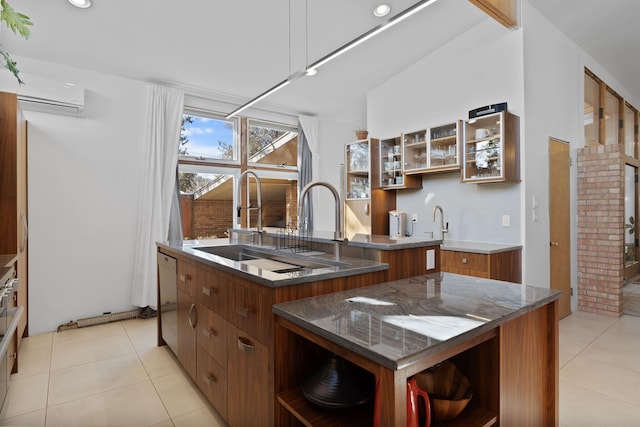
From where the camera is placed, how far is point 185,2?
2961 mm

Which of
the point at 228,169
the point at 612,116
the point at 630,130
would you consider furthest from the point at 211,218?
the point at 630,130

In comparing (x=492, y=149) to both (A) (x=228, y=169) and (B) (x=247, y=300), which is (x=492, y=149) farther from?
(A) (x=228, y=169)

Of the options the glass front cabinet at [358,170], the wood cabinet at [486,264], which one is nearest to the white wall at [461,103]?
the wood cabinet at [486,264]

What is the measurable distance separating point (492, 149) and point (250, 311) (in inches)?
117

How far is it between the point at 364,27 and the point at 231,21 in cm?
132

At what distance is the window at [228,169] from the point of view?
15.2 ft

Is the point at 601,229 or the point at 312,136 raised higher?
the point at 312,136

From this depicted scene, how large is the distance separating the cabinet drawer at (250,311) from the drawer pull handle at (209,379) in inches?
18.8

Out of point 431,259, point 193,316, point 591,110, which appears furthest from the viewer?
point 591,110

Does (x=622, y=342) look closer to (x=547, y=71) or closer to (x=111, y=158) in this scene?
(x=547, y=71)

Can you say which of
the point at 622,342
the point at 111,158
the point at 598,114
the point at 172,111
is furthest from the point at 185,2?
the point at 598,114

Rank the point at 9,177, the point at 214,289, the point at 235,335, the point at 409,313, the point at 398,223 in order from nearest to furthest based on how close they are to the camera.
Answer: the point at 409,313 → the point at 235,335 → the point at 214,289 → the point at 9,177 → the point at 398,223

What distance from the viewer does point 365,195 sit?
4.79 meters

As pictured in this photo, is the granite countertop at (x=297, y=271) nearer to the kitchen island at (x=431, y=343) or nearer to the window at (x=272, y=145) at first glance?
the kitchen island at (x=431, y=343)
